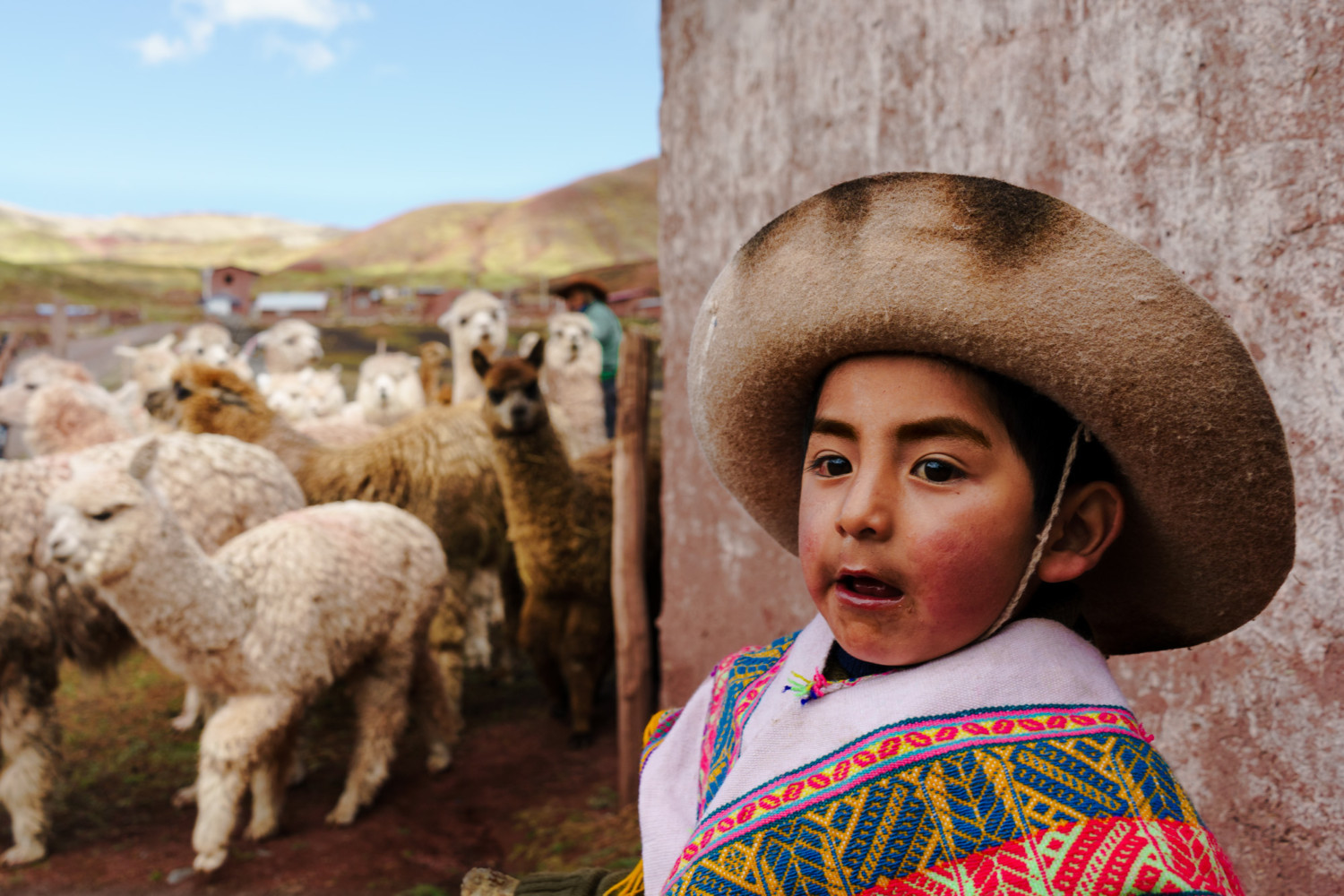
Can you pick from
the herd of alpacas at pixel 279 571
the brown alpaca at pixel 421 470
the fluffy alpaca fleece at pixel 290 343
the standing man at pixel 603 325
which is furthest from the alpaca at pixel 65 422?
the fluffy alpaca fleece at pixel 290 343

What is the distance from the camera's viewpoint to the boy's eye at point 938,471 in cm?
111

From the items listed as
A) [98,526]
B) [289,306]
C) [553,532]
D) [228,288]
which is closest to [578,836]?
[553,532]

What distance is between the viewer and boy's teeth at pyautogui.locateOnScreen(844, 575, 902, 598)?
1146 mm

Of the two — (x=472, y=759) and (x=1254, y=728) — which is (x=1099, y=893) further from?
(x=472, y=759)

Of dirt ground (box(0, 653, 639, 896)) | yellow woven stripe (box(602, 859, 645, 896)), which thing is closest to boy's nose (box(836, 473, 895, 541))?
yellow woven stripe (box(602, 859, 645, 896))

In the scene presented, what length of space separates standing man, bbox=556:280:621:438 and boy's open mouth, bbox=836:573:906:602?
6885 mm

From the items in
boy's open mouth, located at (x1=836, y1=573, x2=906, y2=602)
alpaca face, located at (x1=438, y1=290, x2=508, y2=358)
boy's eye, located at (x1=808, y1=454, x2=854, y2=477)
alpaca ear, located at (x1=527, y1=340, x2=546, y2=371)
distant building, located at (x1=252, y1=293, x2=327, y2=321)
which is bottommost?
boy's open mouth, located at (x1=836, y1=573, x2=906, y2=602)

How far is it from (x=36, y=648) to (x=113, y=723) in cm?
212

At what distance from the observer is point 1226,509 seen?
1146 millimetres

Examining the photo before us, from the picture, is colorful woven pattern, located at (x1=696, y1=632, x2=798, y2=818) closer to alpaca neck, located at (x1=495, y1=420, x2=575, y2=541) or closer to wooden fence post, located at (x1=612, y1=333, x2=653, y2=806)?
wooden fence post, located at (x1=612, y1=333, x2=653, y2=806)

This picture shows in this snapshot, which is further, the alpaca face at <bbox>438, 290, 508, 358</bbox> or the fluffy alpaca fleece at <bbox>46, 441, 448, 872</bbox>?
the alpaca face at <bbox>438, 290, 508, 358</bbox>

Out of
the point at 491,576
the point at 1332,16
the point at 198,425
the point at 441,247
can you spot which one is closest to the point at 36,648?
the point at 198,425

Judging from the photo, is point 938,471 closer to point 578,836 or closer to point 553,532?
point 578,836

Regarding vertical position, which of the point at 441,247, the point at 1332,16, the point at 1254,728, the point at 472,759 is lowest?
the point at 472,759
